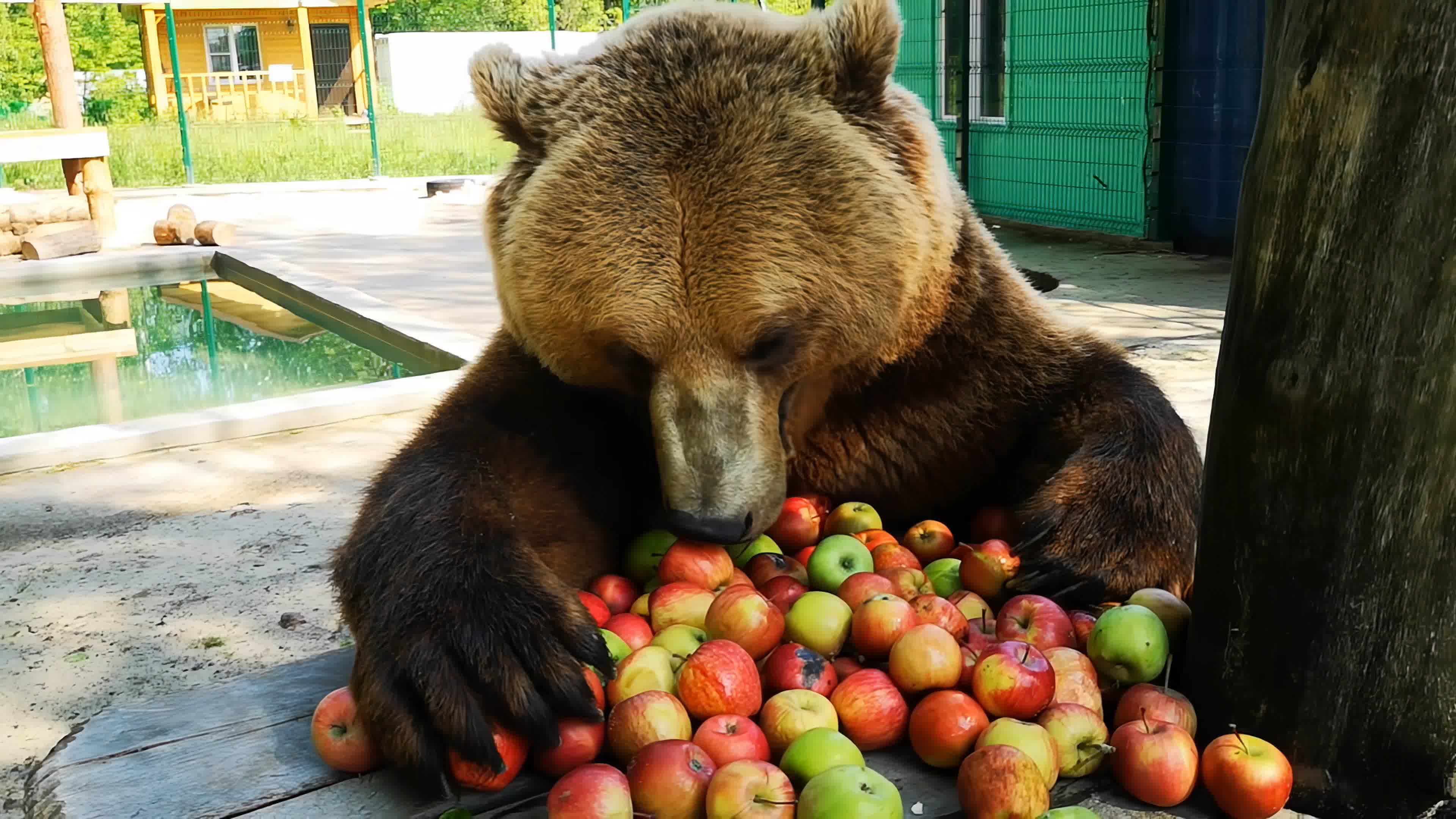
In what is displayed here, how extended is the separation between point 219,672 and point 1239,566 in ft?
8.96

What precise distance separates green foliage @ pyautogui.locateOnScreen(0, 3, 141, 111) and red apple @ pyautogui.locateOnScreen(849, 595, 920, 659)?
29.8 m

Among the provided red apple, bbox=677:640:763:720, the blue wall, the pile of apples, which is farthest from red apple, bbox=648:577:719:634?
the blue wall

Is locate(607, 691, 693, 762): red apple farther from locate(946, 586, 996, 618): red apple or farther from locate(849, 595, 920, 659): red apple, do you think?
locate(946, 586, 996, 618): red apple

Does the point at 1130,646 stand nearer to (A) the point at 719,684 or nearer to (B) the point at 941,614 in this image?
(B) the point at 941,614

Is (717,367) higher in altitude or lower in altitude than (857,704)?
higher

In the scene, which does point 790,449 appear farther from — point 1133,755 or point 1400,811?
point 1400,811

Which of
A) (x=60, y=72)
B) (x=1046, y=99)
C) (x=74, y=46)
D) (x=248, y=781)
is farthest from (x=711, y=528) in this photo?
(x=74, y=46)

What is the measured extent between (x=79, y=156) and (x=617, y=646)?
39.3 feet

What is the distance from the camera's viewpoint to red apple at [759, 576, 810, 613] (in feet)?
7.22

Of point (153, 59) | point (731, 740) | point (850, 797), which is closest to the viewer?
point (850, 797)

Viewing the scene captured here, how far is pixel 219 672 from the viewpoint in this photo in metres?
3.38

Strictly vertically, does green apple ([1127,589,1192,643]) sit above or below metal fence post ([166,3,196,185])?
below

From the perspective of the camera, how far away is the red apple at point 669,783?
162 cm

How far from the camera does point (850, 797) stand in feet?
4.97
